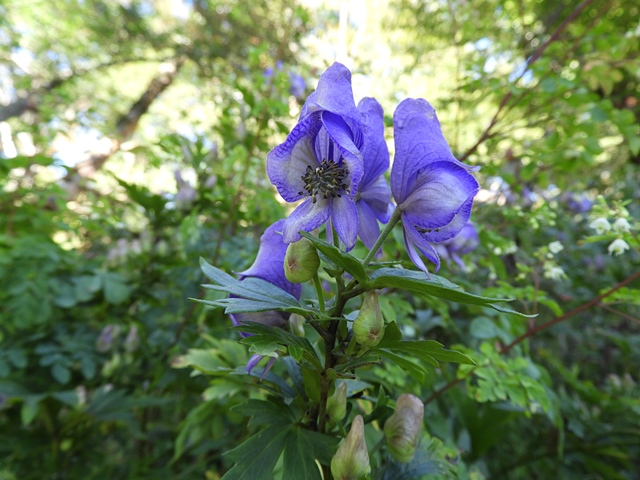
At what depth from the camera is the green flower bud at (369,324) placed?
0.35 m

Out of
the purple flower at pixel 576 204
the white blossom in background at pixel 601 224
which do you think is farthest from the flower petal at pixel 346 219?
the purple flower at pixel 576 204

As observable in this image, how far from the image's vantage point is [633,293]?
697mm

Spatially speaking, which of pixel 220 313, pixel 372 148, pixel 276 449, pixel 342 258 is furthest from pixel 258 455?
pixel 220 313

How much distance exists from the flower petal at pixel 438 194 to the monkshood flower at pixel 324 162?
0.06m

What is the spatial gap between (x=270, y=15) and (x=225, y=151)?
4106 millimetres

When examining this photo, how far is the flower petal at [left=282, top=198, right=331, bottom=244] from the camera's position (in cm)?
39

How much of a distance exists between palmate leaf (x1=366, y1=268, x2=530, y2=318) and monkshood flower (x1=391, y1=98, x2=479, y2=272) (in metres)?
0.03

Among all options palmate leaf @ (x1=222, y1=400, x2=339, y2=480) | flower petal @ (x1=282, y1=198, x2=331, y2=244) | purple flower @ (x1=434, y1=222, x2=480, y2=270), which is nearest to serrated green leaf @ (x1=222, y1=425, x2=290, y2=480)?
palmate leaf @ (x1=222, y1=400, x2=339, y2=480)

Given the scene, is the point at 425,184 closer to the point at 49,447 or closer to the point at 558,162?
the point at 558,162

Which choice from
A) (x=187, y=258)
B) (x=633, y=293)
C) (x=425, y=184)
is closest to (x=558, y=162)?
(x=633, y=293)

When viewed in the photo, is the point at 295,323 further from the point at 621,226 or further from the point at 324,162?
the point at 621,226

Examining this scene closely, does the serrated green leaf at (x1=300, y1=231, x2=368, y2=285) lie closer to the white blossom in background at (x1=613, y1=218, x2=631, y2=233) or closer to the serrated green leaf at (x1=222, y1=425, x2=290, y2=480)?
the serrated green leaf at (x1=222, y1=425, x2=290, y2=480)

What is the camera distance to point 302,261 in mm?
374

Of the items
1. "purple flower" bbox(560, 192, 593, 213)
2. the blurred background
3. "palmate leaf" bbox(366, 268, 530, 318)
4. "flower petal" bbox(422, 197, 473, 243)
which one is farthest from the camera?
"purple flower" bbox(560, 192, 593, 213)
